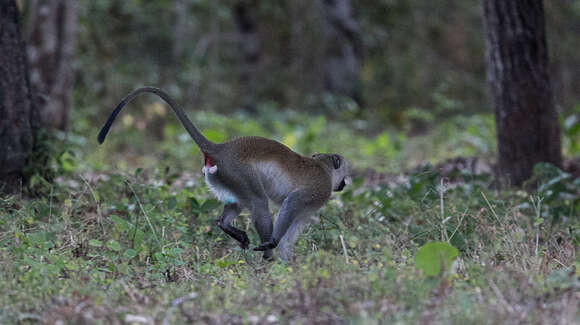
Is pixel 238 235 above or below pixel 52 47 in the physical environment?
below

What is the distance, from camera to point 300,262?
4.13m

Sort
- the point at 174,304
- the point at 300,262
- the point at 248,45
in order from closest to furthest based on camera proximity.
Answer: the point at 174,304 → the point at 300,262 → the point at 248,45

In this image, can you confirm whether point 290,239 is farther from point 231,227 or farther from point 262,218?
point 231,227

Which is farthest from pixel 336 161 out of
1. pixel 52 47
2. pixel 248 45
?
pixel 248 45

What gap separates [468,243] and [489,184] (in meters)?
2.01

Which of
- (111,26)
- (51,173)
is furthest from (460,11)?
(51,173)

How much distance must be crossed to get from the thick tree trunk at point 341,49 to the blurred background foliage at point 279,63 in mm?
198

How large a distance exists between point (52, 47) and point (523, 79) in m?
7.46

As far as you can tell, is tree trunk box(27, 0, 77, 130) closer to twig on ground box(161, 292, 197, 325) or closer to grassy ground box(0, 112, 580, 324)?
grassy ground box(0, 112, 580, 324)

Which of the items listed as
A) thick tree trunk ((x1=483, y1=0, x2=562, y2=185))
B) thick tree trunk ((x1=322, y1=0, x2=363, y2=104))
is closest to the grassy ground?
thick tree trunk ((x1=483, y1=0, x2=562, y2=185))

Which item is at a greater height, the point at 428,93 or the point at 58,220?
the point at 58,220

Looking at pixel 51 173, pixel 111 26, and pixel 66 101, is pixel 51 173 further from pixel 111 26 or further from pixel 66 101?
pixel 111 26

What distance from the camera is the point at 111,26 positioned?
1664 centimetres

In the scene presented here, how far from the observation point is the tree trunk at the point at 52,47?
11.1 metres
